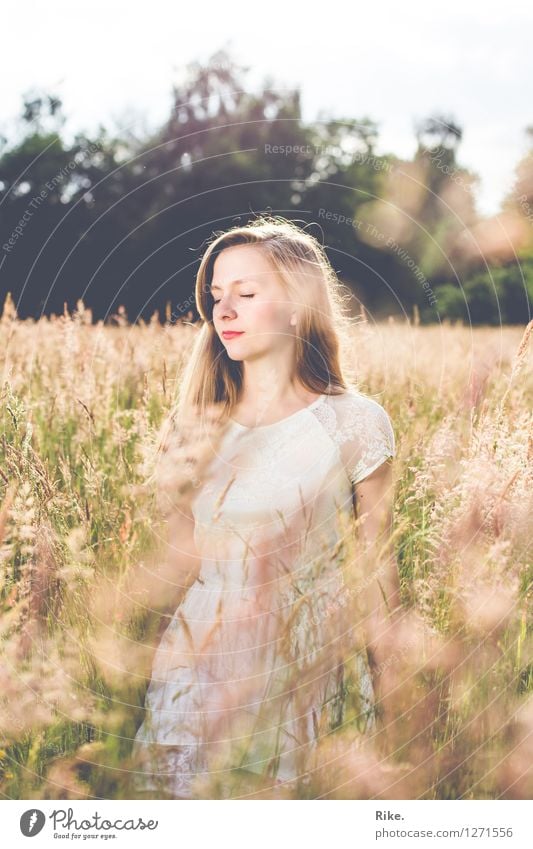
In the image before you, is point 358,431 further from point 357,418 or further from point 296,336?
point 296,336

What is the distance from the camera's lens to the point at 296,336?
1.98 metres

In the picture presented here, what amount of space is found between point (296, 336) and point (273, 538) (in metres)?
0.60

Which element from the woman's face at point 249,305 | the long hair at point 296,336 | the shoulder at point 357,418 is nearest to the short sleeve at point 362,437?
the shoulder at point 357,418

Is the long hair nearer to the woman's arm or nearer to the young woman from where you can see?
the young woman

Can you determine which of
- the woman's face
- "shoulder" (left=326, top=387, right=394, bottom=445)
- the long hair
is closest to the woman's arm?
"shoulder" (left=326, top=387, right=394, bottom=445)

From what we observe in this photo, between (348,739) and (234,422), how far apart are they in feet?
3.20

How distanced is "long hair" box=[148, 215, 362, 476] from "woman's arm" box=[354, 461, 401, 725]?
34 cm

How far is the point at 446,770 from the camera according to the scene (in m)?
1.51

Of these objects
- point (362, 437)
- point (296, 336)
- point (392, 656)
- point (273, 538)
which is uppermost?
point (296, 336)

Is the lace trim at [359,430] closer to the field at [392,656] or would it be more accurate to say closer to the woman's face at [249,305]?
the field at [392,656]

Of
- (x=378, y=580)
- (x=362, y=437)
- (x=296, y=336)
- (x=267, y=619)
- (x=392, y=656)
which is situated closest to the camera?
(x=378, y=580)

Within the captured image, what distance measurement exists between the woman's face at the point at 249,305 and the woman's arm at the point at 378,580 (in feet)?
1.57

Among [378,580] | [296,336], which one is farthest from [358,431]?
[378,580]
